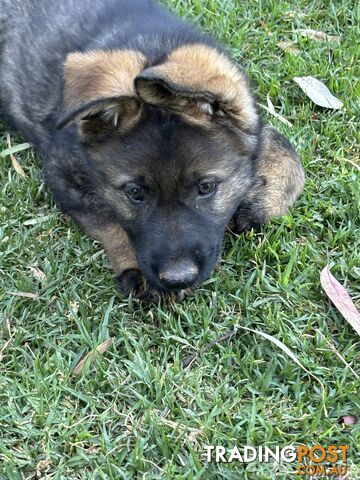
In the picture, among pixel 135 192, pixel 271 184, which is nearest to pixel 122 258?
pixel 135 192

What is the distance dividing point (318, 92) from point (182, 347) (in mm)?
1923

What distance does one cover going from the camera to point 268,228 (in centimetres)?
371

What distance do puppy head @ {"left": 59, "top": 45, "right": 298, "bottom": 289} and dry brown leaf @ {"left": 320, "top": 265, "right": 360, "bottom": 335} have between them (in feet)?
1.72

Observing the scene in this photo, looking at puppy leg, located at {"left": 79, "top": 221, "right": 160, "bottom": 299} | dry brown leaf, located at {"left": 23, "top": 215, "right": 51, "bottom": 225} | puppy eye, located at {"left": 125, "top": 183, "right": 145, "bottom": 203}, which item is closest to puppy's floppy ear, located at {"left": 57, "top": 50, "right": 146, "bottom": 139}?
puppy eye, located at {"left": 125, "top": 183, "right": 145, "bottom": 203}

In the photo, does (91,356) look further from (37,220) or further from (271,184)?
(271,184)

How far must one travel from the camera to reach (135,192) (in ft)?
10.6

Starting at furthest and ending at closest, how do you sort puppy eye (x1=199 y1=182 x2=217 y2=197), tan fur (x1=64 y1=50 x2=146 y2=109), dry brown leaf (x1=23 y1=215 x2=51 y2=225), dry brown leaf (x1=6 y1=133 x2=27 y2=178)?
dry brown leaf (x1=6 y1=133 x2=27 y2=178) < dry brown leaf (x1=23 y1=215 x2=51 y2=225) < puppy eye (x1=199 y1=182 x2=217 y2=197) < tan fur (x1=64 y1=50 x2=146 y2=109)

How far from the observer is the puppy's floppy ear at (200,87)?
2775 millimetres

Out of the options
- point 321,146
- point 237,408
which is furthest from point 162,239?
point 321,146

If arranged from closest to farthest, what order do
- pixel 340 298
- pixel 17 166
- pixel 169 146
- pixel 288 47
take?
pixel 169 146 < pixel 340 298 < pixel 17 166 < pixel 288 47

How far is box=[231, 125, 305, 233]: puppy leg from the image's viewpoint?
12.2 feet

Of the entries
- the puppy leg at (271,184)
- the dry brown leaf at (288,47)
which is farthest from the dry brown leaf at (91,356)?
the dry brown leaf at (288,47)
